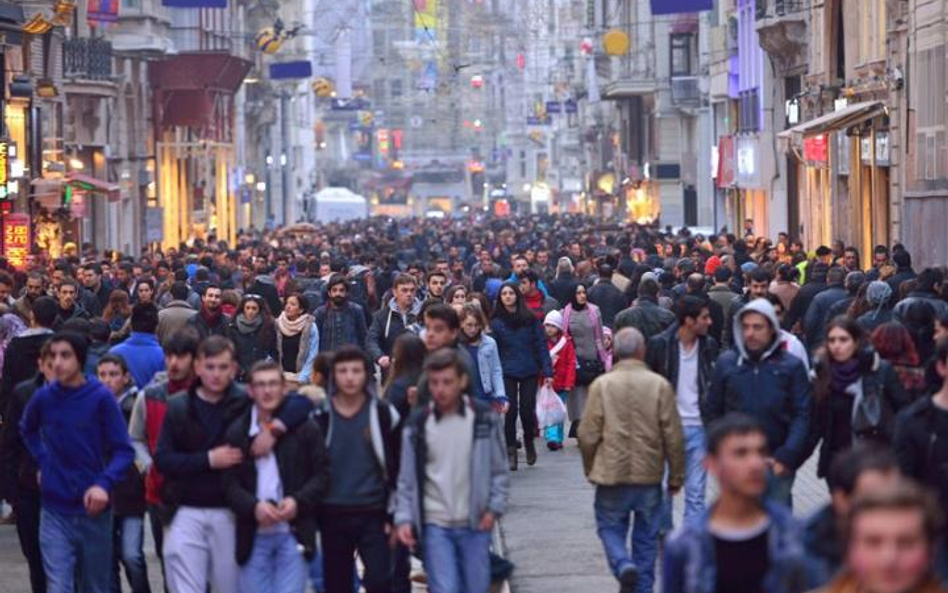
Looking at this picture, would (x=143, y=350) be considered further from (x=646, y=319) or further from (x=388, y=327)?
(x=646, y=319)

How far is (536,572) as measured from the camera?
13.1m

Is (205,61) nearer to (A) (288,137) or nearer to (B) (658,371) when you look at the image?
(A) (288,137)

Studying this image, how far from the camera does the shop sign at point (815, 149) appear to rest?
40469 millimetres

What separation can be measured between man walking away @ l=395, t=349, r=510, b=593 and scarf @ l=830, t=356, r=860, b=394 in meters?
2.20

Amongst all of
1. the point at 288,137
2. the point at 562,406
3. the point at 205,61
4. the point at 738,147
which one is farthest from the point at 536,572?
the point at 288,137

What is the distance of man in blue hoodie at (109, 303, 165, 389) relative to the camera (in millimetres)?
12734

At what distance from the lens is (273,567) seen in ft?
31.3

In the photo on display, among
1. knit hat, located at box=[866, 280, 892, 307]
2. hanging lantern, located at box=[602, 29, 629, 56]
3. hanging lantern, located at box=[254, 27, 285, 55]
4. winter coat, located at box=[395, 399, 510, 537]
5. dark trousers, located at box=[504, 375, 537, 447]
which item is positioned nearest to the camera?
winter coat, located at box=[395, 399, 510, 537]

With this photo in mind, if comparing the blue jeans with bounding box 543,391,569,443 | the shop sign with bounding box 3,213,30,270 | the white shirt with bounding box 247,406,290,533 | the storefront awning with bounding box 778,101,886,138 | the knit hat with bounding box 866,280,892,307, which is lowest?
the blue jeans with bounding box 543,391,569,443

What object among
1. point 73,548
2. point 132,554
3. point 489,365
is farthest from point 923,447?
point 489,365

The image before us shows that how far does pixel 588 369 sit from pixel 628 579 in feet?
24.3

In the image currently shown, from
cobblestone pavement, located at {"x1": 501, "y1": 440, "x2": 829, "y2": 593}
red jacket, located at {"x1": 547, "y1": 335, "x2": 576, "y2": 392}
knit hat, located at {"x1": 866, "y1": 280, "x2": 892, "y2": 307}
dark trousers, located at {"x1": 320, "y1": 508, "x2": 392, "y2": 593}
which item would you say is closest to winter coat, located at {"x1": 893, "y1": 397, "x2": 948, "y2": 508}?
dark trousers, located at {"x1": 320, "y1": 508, "x2": 392, "y2": 593}

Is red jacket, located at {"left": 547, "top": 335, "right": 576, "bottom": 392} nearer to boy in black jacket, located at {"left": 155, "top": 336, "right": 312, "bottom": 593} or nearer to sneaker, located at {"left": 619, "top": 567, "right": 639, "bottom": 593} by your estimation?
sneaker, located at {"left": 619, "top": 567, "right": 639, "bottom": 593}

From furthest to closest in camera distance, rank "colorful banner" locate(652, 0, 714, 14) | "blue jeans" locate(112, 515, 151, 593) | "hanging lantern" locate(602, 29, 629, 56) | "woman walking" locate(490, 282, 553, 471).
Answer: "hanging lantern" locate(602, 29, 629, 56) → "colorful banner" locate(652, 0, 714, 14) → "woman walking" locate(490, 282, 553, 471) → "blue jeans" locate(112, 515, 151, 593)
